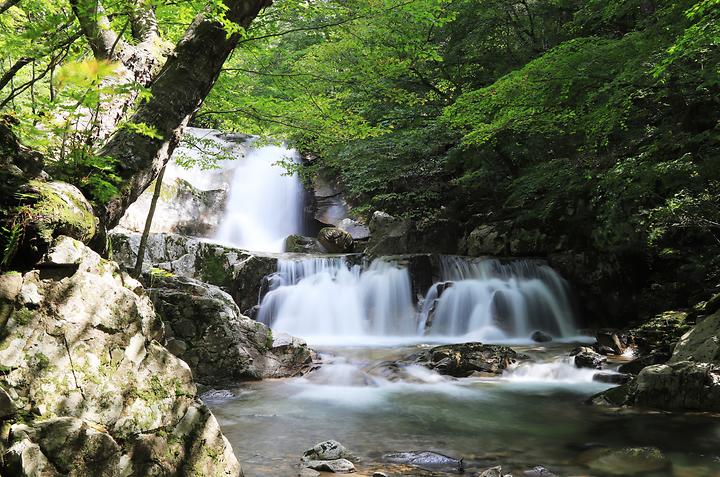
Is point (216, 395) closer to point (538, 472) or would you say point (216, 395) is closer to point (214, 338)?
point (214, 338)

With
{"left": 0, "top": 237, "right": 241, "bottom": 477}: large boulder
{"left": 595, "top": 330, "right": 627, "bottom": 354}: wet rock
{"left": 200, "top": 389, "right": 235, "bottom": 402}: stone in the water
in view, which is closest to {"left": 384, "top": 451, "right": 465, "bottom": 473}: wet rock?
{"left": 0, "top": 237, "right": 241, "bottom": 477}: large boulder

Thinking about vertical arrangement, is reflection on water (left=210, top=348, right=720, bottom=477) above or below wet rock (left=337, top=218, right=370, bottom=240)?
below

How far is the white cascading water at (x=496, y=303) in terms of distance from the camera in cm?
1336

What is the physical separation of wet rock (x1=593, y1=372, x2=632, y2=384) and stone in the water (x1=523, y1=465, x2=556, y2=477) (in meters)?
4.48

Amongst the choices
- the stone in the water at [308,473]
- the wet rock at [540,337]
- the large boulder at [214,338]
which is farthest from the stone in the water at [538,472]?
the wet rock at [540,337]

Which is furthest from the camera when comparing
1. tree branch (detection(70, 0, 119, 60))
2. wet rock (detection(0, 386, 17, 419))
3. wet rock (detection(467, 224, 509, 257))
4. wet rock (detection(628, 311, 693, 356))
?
wet rock (detection(467, 224, 509, 257))

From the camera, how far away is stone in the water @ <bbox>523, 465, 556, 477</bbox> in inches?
174

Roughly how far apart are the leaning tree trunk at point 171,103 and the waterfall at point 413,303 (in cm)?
915

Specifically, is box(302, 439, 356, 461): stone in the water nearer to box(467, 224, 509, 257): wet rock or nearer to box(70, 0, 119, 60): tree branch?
box(70, 0, 119, 60): tree branch

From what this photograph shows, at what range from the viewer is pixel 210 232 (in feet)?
62.9

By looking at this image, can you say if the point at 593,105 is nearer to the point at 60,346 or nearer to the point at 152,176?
the point at 152,176

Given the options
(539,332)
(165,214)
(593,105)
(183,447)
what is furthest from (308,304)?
(183,447)

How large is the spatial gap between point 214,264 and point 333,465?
35.2 feet

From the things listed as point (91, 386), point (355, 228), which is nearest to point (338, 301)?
point (355, 228)
